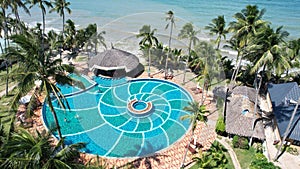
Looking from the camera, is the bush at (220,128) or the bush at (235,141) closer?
the bush at (235,141)

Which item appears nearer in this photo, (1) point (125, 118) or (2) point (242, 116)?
(2) point (242, 116)

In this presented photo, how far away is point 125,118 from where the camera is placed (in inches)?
1023

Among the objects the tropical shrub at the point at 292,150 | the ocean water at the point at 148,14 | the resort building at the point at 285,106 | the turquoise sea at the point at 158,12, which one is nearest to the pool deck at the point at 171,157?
the resort building at the point at 285,106

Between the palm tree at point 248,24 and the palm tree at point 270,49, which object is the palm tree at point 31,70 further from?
the palm tree at point 248,24

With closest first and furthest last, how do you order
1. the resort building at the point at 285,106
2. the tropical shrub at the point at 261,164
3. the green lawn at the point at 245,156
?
the tropical shrub at the point at 261,164
the green lawn at the point at 245,156
the resort building at the point at 285,106

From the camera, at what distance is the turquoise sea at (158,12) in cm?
5644

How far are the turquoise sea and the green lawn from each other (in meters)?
33.0

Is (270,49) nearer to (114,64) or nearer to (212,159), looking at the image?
(212,159)

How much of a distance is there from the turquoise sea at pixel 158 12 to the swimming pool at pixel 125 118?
928 inches

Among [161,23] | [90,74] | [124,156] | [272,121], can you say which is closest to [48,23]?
[161,23]

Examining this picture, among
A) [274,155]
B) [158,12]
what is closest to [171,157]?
[274,155]

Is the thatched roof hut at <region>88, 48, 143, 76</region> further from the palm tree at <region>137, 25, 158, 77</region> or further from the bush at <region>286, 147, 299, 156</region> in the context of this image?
the bush at <region>286, 147, 299, 156</region>

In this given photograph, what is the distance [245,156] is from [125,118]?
12218 mm

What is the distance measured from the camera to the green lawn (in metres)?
21.3
